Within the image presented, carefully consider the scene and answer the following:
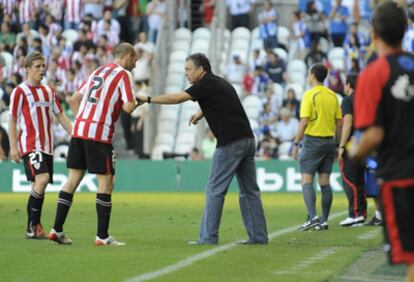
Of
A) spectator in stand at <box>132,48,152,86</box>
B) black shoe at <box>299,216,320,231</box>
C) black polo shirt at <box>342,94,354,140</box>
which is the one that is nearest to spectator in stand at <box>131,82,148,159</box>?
spectator in stand at <box>132,48,152,86</box>

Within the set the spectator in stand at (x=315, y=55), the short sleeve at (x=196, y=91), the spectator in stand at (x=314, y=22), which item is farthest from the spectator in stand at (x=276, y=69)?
the short sleeve at (x=196, y=91)

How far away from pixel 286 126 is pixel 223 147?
54.0 feet

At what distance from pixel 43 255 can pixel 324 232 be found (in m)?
4.50

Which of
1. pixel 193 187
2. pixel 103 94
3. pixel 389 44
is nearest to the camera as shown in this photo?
pixel 389 44

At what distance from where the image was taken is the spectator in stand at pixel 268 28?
3322 cm

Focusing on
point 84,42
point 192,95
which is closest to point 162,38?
point 84,42

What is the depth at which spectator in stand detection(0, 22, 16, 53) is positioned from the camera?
33969 millimetres

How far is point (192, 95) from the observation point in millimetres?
13078

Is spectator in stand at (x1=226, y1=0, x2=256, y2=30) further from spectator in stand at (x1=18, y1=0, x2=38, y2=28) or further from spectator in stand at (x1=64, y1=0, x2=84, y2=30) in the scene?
spectator in stand at (x1=18, y1=0, x2=38, y2=28)

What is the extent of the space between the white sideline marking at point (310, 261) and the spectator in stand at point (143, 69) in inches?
756

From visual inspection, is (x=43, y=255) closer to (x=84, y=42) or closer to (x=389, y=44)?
(x=389, y=44)

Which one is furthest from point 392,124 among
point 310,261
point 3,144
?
point 3,144

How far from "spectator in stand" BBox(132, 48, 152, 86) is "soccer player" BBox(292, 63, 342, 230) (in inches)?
634

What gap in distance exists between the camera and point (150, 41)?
3388 cm
